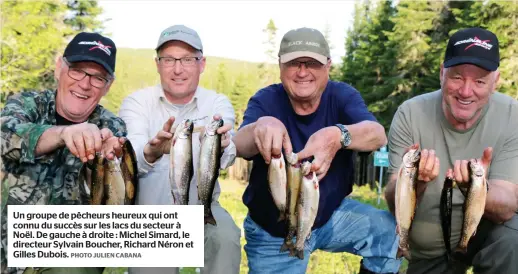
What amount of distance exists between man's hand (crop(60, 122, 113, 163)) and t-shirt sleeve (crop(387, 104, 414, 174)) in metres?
2.93

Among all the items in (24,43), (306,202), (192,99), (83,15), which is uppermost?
(83,15)

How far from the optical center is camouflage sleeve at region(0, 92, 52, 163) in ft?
14.0

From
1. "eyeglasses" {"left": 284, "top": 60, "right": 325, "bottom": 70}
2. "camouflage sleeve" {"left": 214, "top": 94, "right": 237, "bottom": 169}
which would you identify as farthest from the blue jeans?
"eyeglasses" {"left": 284, "top": 60, "right": 325, "bottom": 70}

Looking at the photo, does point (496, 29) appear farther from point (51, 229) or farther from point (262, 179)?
point (51, 229)

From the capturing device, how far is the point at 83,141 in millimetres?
4000

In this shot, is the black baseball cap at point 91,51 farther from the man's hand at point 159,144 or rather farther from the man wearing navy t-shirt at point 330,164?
the man wearing navy t-shirt at point 330,164

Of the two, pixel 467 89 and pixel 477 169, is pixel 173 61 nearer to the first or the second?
pixel 467 89

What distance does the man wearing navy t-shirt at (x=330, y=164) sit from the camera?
5.34 meters

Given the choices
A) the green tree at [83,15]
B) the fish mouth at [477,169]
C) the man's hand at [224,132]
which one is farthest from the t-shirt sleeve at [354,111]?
the green tree at [83,15]

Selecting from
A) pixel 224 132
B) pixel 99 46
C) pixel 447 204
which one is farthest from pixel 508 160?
pixel 99 46

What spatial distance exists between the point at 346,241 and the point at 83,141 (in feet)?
10.1

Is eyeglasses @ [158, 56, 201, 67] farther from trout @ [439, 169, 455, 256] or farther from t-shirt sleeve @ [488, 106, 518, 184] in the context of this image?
t-shirt sleeve @ [488, 106, 518, 184]

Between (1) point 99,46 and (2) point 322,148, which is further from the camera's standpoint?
(1) point 99,46

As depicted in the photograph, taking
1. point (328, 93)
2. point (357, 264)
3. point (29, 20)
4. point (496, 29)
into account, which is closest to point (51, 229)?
point (328, 93)
